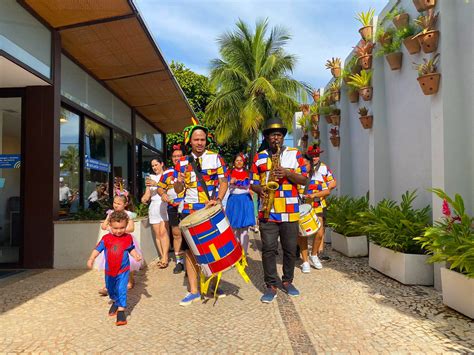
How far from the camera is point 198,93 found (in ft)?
78.5

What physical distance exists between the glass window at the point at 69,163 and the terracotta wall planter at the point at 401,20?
5591 mm

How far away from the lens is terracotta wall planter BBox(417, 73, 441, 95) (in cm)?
443

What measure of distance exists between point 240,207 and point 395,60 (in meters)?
3.34

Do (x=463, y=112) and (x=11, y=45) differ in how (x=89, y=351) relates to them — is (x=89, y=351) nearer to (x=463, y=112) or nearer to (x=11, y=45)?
(x=11, y=45)

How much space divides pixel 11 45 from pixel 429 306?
5712 millimetres

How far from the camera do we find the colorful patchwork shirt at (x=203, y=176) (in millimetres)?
3982

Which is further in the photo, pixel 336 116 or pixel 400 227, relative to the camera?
pixel 336 116

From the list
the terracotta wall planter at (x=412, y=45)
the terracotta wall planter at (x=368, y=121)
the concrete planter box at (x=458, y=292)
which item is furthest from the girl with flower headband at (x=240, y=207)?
the terracotta wall planter at (x=412, y=45)

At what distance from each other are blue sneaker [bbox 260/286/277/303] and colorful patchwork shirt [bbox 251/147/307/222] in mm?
724

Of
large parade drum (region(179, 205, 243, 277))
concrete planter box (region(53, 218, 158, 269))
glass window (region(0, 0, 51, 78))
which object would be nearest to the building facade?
glass window (region(0, 0, 51, 78))

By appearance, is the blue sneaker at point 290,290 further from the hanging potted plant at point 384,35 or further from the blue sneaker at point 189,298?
the hanging potted plant at point 384,35

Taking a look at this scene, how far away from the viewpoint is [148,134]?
13.0 m

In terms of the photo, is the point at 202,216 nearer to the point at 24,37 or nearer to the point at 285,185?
the point at 285,185

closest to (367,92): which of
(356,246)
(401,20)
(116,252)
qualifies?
(401,20)
